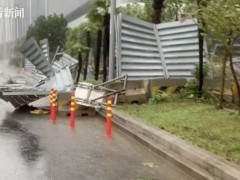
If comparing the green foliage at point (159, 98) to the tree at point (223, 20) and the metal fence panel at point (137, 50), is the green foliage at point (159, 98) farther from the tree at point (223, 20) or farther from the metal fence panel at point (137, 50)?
the tree at point (223, 20)

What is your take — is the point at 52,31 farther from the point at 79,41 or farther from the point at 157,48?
the point at 157,48

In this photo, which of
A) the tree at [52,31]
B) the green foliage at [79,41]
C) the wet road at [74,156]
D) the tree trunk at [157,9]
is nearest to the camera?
the wet road at [74,156]

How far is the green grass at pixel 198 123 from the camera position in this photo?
9.28 m

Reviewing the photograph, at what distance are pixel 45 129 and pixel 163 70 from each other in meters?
10.5

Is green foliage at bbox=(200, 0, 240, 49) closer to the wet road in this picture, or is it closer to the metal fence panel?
the wet road

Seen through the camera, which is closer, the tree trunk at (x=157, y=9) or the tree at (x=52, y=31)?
the tree trunk at (x=157, y=9)

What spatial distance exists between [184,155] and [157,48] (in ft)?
50.3

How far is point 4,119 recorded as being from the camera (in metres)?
16.4

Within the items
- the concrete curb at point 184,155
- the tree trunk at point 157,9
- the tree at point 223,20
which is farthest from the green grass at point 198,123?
the tree trunk at point 157,9

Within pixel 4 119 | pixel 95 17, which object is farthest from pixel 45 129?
pixel 95 17

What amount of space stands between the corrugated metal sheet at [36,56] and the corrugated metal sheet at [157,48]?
399cm

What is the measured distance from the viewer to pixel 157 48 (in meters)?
23.7

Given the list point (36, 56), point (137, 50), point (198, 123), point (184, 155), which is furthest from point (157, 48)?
point (184, 155)

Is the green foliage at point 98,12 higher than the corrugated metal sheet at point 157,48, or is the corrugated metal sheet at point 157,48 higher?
the green foliage at point 98,12
